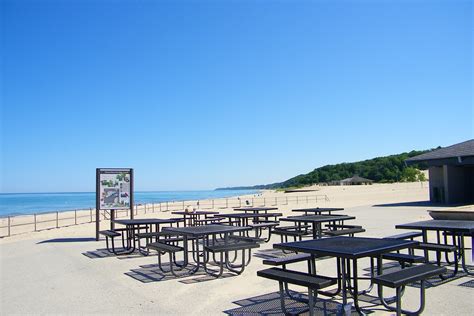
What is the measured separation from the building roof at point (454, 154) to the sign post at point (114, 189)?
1840 centimetres

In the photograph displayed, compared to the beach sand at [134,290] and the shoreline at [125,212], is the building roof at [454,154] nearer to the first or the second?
the shoreline at [125,212]

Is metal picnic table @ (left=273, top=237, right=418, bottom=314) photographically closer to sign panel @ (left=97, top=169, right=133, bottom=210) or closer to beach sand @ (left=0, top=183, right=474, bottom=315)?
beach sand @ (left=0, top=183, right=474, bottom=315)

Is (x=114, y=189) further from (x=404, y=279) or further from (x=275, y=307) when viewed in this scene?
(x=404, y=279)

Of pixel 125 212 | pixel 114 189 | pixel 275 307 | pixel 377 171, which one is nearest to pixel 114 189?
pixel 114 189

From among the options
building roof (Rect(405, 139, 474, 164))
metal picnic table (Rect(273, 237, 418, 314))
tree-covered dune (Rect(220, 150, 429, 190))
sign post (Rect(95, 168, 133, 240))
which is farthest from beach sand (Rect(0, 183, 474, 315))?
tree-covered dune (Rect(220, 150, 429, 190))

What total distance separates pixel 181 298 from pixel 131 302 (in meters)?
0.67

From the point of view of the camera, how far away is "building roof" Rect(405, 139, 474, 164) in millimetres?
22859

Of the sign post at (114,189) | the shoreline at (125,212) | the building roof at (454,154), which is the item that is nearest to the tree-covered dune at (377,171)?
the shoreline at (125,212)

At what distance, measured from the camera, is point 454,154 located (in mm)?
23641

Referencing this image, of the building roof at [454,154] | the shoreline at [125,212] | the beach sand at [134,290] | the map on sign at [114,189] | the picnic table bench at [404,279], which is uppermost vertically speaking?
the building roof at [454,154]

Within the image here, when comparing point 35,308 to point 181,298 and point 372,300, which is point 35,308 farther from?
point 372,300

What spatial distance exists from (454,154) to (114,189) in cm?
1938

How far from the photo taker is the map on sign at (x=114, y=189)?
1319 cm

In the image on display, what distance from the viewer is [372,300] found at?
17.8 ft
